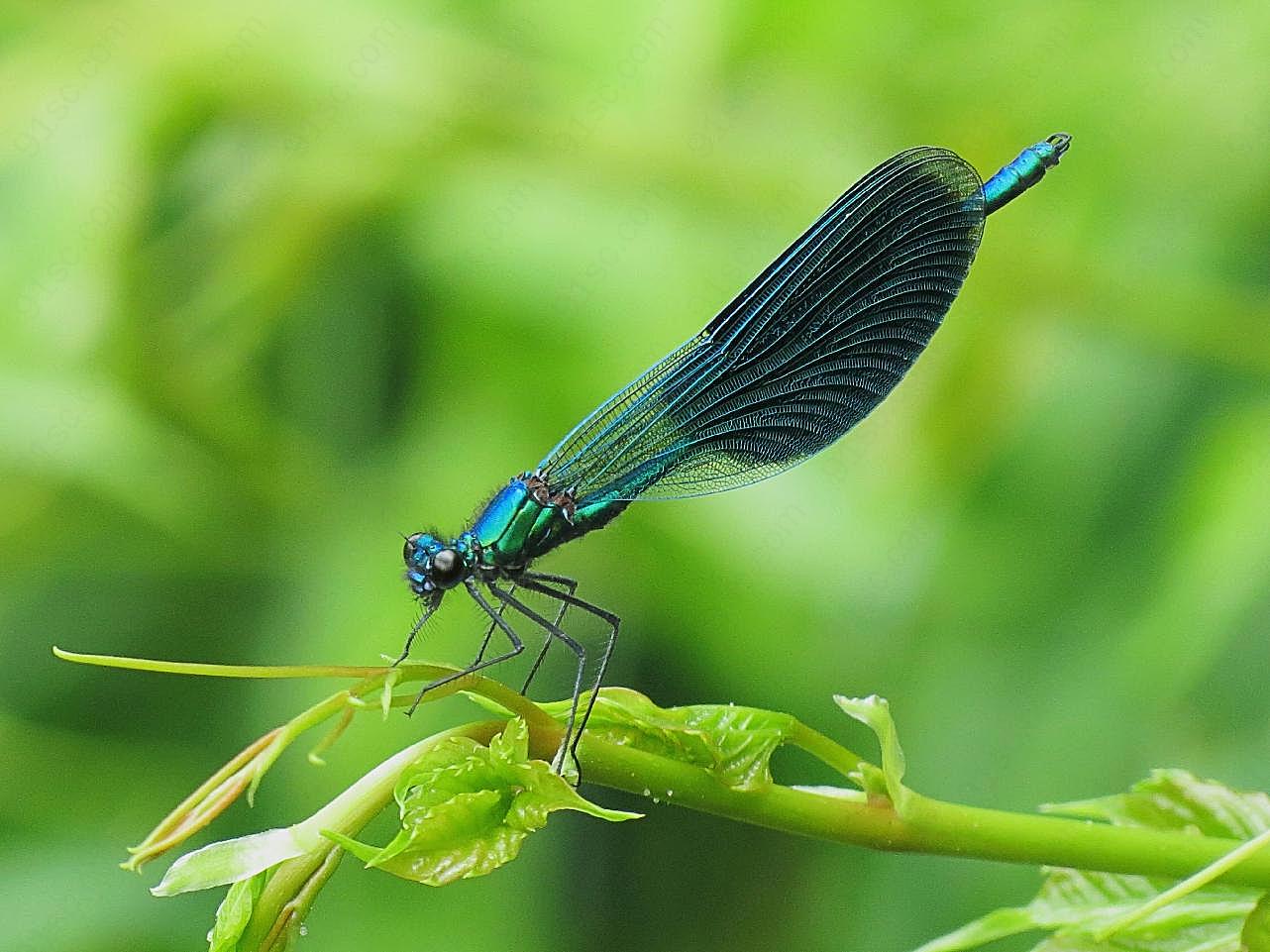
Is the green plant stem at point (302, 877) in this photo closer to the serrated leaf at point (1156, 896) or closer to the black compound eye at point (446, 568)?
the serrated leaf at point (1156, 896)

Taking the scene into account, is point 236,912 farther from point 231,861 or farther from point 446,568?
point 446,568

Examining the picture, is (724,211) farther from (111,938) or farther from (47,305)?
(111,938)

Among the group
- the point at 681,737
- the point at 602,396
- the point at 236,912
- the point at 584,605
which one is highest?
the point at 602,396

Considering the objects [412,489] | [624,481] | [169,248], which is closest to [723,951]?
[412,489]

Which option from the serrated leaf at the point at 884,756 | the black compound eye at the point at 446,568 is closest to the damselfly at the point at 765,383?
the black compound eye at the point at 446,568

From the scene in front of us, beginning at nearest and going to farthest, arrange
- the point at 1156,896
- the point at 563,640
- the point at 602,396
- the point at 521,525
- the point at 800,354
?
the point at 1156,896
the point at 563,640
the point at 521,525
the point at 800,354
the point at 602,396

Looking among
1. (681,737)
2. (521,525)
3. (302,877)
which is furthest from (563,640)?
(302,877)
